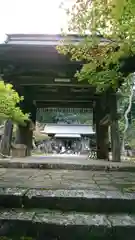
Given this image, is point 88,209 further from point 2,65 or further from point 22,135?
point 22,135

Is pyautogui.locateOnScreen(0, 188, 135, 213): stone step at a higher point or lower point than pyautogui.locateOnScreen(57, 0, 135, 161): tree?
lower

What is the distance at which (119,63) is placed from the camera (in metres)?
3.78

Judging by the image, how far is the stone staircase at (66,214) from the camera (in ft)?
6.32

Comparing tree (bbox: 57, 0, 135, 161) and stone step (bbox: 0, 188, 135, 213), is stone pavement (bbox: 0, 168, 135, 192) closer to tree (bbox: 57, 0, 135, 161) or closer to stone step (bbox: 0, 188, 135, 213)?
stone step (bbox: 0, 188, 135, 213)

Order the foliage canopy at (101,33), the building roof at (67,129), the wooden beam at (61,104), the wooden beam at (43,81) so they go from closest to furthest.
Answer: the foliage canopy at (101,33)
the wooden beam at (43,81)
the wooden beam at (61,104)
the building roof at (67,129)

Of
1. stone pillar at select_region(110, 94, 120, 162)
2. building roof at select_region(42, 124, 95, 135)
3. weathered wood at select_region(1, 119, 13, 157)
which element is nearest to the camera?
stone pillar at select_region(110, 94, 120, 162)

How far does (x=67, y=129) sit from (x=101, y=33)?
24922 millimetres

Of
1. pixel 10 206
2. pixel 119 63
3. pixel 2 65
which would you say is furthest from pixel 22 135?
pixel 10 206

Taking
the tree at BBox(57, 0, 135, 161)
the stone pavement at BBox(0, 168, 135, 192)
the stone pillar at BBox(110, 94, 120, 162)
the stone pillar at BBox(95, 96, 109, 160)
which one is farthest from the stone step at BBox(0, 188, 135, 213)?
the stone pillar at BBox(95, 96, 109, 160)

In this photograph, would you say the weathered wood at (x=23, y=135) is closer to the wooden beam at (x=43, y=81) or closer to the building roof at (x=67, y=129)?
the wooden beam at (x=43, y=81)

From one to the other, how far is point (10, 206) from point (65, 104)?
343 inches

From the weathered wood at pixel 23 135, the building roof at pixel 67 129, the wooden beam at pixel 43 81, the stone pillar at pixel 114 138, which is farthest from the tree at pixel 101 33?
the building roof at pixel 67 129

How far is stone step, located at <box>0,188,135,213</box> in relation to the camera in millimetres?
2246

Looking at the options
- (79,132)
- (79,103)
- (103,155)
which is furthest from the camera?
(79,132)
